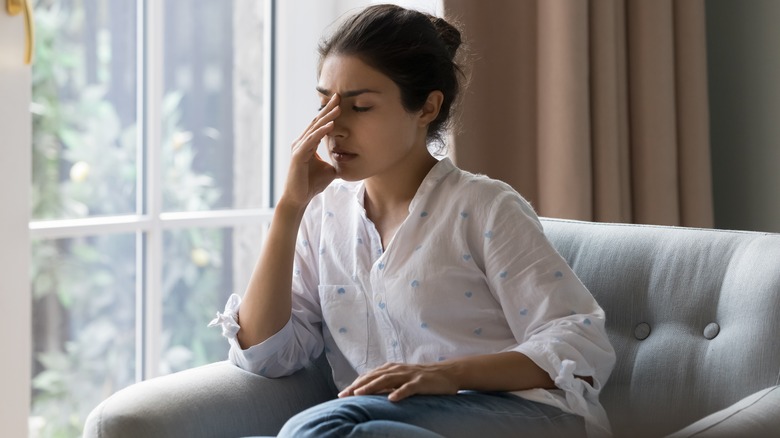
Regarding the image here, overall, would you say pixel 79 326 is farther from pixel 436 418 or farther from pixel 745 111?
pixel 745 111

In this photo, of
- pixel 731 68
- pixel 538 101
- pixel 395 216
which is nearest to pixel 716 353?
pixel 395 216

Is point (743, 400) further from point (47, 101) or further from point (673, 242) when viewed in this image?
point (47, 101)

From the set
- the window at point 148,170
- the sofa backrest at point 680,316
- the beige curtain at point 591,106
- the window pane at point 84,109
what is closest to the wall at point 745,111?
the beige curtain at point 591,106

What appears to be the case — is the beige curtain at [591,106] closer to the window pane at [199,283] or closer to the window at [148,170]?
the window at [148,170]

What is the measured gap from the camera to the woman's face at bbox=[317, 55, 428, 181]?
153 centimetres

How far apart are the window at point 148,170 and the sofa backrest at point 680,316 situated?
0.92 m

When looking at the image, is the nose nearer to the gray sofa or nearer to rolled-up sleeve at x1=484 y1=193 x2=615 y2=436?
rolled-up sleeve at x1=484 y1=193 x2=615 y2=436

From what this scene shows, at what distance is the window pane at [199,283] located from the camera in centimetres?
228

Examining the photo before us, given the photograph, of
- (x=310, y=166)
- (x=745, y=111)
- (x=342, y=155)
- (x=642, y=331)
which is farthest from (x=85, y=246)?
(x=745, y=111)

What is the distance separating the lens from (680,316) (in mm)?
1519

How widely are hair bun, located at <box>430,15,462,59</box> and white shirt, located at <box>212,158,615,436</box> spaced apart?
0.65 feet

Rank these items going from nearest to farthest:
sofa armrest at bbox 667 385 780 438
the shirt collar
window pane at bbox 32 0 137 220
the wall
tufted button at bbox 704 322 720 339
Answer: sofa armrest at bbox 667 385 780 438, tufted button at bbox 704 322 720 339, the shirt collar, window pane at bbox 32 0 137 220, the wall

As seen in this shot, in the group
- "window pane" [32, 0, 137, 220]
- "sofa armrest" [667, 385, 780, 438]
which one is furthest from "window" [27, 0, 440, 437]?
"sofa armrest" [667, 385, 780, 438]

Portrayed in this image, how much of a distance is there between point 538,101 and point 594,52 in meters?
0.18
